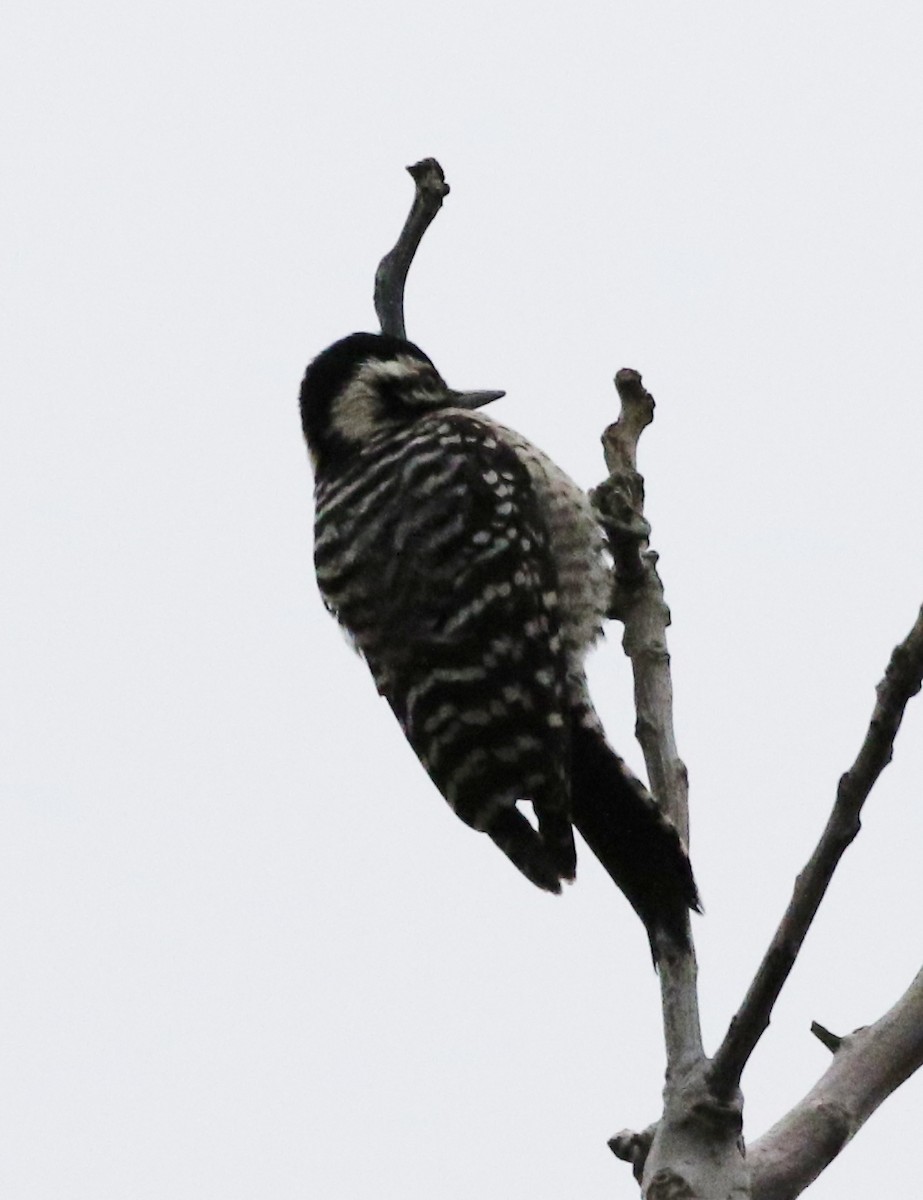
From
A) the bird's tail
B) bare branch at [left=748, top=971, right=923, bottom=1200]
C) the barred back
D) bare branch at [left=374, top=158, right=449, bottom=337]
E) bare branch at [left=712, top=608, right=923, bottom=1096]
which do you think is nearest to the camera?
bare branch at [left=712, top=608, right=923, bottom=1096]

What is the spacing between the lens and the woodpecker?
4.31 metres

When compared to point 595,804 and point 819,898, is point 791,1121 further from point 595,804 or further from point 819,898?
point 595,804

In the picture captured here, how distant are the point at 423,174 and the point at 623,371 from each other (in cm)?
89

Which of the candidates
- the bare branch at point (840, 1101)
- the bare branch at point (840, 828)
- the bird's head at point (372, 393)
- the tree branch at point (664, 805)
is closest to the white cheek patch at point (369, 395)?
the bird's head at point (372, 393)

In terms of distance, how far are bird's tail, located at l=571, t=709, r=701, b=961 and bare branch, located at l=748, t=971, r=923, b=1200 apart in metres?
0.43

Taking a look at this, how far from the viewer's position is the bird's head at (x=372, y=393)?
5.57 meters

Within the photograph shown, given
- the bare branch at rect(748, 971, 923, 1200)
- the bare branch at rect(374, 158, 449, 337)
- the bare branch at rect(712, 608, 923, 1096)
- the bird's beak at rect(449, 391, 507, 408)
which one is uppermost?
the bare branch at rect(374, 158, 449, 337)

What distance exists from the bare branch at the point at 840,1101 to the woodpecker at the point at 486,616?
1.55 ft

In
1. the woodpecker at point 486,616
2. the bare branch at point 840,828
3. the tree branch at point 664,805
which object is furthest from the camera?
the woodpecker at point 486,616

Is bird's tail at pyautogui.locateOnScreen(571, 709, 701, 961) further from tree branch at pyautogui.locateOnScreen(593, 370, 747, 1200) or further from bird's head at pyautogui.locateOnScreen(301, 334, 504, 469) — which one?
bird's head at pyautogui.locateOnScreen(301, 334, 504, 469)

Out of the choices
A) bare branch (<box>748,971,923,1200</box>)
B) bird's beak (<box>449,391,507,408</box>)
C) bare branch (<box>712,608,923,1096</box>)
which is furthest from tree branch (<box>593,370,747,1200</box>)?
bird's beak (<box>449,391,507,408</box>)

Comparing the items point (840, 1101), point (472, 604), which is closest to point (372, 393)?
point (472, 604)

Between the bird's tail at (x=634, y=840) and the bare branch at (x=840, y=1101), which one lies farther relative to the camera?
the bird's tail at (x=634, y=840)

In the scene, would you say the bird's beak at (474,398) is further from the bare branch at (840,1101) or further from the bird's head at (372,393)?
the bare branch at (840,1101)
